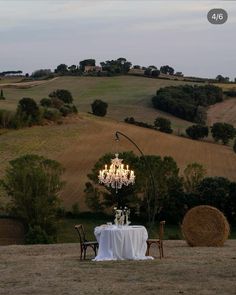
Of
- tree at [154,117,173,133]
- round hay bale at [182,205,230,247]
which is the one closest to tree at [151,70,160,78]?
tree at [154,117,173,133]

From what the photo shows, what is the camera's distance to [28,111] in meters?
73.1

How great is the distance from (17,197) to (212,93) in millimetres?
63656

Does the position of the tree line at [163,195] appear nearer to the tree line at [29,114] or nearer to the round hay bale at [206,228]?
the round hay bale at [206,228]

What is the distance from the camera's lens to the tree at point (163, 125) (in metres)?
78.6

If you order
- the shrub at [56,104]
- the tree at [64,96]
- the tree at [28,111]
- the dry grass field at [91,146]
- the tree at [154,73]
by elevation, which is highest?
the tree at [154,73]

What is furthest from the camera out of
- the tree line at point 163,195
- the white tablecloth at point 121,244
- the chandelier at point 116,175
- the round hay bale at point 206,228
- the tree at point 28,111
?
the tree at point 28,111

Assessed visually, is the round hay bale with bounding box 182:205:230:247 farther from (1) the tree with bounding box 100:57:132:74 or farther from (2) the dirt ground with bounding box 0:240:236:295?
(1) the tree with bounding box 100:57:132:74

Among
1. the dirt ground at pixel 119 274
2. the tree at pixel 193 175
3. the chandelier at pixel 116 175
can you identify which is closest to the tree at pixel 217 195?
the tree at pixel 193 175

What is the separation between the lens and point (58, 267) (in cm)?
1625

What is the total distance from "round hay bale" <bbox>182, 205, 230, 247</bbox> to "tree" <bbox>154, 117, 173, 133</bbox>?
54.7m

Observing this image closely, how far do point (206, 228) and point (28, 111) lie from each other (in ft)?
169

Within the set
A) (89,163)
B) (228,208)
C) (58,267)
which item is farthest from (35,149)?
(58,267)

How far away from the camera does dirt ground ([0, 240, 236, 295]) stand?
39.9ft

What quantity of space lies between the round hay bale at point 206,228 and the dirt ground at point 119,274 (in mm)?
3038
